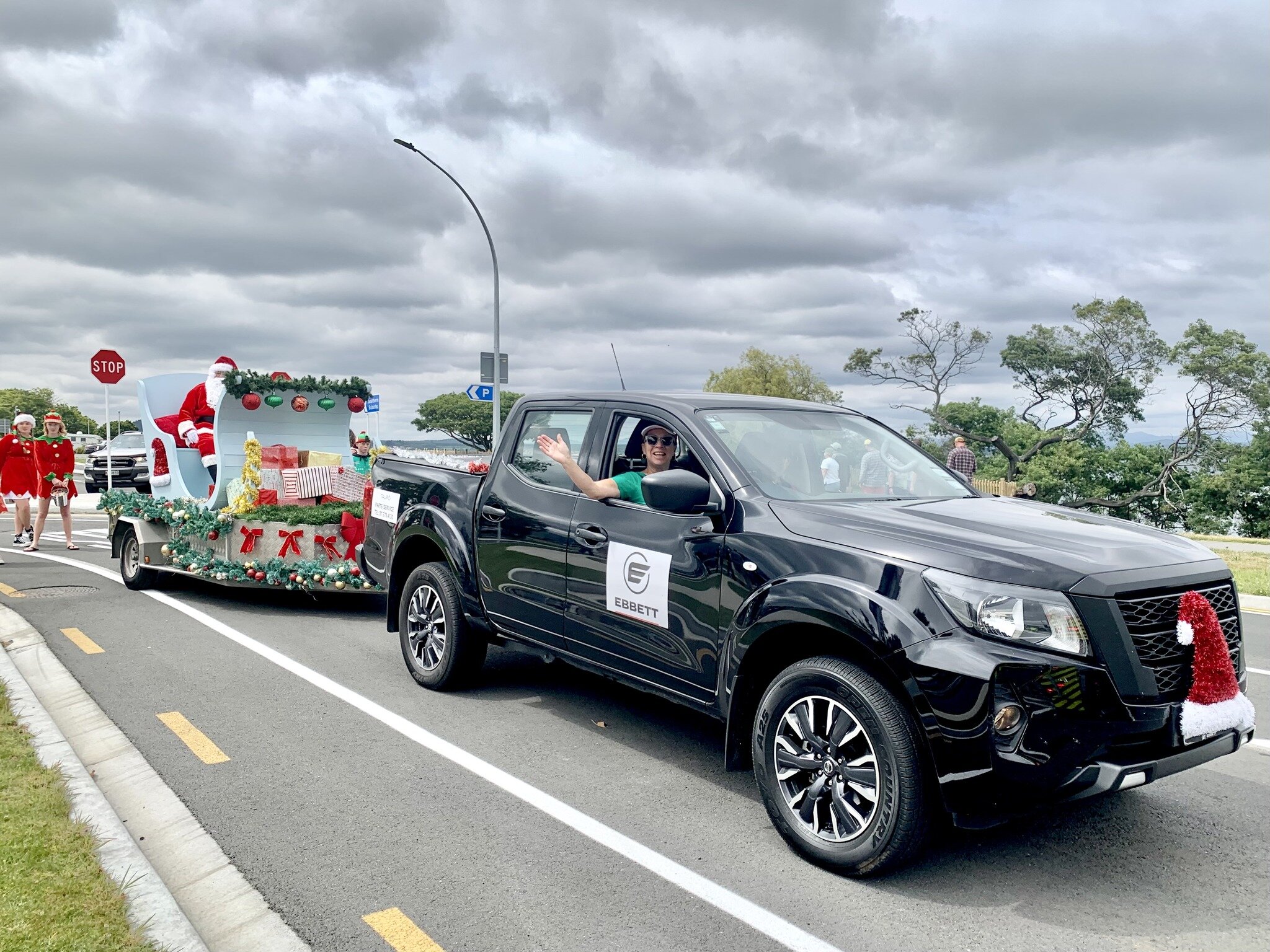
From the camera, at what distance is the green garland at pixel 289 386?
9711mm

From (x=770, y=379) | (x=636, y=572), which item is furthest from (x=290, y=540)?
(x=770, y=379)

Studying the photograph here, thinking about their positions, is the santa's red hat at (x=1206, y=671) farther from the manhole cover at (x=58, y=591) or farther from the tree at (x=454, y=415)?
the tree at (x=454, y=415)

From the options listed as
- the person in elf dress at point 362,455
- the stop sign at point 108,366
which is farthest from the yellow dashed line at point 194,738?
the stop sign at point 108,366

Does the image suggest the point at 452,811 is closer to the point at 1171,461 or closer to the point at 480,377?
the point at 480,377

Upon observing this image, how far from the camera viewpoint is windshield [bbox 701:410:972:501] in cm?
449

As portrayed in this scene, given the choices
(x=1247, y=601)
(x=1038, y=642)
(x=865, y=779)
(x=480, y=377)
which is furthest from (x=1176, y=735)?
(x=480, y=377)

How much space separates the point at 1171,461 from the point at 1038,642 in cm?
4627

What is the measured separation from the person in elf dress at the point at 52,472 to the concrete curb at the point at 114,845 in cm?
951

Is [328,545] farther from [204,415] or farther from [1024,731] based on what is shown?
[1024,731]

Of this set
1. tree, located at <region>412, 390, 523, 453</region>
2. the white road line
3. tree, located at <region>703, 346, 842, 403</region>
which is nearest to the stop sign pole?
the white road line

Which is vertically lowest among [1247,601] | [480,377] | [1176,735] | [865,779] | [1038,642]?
[1247,601]

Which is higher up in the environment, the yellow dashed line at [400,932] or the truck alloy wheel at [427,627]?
the truck alloy wheel at [427,627]

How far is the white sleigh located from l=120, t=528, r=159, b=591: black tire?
21.2 inches

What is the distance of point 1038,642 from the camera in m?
3.31
